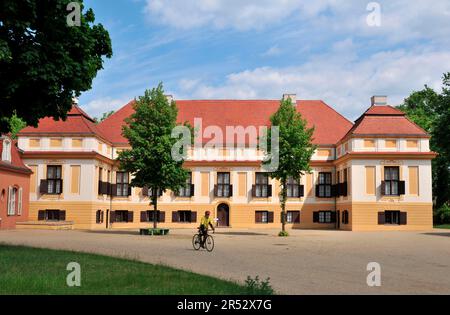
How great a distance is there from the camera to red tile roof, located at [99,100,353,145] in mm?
51281

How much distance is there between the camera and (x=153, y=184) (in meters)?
35.1

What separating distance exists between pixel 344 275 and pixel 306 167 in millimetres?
21628

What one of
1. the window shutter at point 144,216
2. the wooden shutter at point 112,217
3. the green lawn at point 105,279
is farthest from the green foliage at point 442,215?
the green lawn at point 105,279

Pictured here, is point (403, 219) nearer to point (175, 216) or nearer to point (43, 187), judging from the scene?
point (175, 216)

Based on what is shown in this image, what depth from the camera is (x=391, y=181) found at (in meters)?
44.1

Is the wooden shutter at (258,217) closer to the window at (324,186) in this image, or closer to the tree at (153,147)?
the window at (324,186)

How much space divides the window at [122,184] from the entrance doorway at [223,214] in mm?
8901

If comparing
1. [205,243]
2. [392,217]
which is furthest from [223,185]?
[205,243]

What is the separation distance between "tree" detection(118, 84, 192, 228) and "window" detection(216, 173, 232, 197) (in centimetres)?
1415

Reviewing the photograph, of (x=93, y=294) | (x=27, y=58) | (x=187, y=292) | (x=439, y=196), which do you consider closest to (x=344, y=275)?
(x=187, y=292)

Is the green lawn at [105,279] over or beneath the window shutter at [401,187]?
beneath

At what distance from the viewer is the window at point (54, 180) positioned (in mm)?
44844

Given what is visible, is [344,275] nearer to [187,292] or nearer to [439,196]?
[187,292]

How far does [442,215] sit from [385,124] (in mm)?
16648
